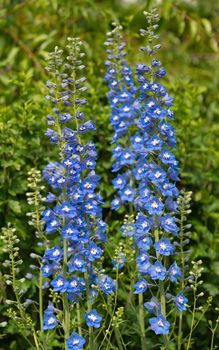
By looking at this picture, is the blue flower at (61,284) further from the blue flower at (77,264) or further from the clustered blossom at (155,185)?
the clustered blossom at (155,185)

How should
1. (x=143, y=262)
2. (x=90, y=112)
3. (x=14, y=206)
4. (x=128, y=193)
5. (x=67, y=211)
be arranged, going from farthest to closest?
(x=90, y=112) < (x=14, y=206) < (x=128, y=193) < (x=143, y=262) < (x=67, y=211)

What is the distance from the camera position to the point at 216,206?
15.0 ft

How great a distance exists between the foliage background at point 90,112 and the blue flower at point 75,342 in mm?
643

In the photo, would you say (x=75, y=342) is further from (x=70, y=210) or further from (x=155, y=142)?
(x=155, y=142)

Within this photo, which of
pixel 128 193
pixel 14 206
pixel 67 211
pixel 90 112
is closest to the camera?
pixel 67 211

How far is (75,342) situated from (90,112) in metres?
1.98

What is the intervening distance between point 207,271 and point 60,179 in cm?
161

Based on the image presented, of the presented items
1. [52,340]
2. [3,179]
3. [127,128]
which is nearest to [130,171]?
[127,128]

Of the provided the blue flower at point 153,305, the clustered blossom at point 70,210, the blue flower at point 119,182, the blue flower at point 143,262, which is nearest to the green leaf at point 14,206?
the blue flower at point 119,182

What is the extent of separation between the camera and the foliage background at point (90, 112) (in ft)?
14.2

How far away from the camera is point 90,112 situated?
4.75m

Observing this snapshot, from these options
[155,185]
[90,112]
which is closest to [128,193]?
[155,185]

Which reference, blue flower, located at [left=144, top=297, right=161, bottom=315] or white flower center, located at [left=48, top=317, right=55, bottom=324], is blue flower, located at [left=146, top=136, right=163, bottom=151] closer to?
blue flower, located at [left=144, top=297, right=161, bottom=315]

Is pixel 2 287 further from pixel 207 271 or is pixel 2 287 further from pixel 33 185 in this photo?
pixel 207 271
